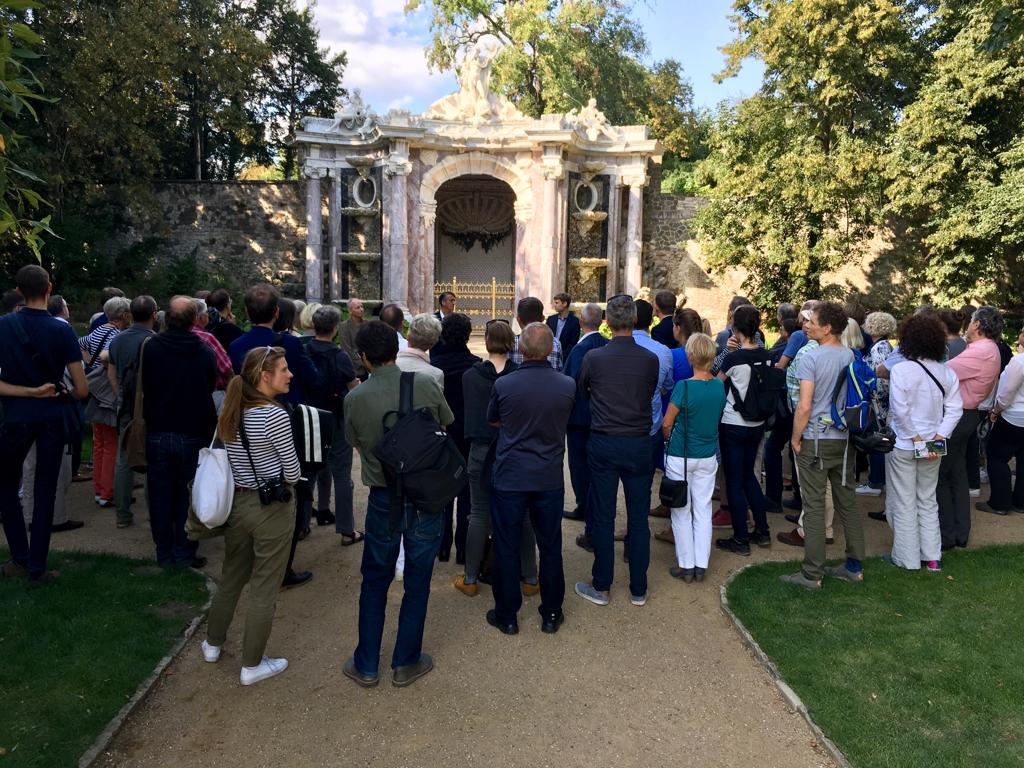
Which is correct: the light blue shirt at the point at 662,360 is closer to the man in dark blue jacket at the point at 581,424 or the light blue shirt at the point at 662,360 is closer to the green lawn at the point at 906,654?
the man in dark blue jacket at the point at 581,424

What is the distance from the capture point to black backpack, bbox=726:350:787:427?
5441 millimetres

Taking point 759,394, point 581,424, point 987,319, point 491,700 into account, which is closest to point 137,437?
point 491,700

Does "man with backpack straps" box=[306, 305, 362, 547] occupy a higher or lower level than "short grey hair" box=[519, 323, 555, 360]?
lower

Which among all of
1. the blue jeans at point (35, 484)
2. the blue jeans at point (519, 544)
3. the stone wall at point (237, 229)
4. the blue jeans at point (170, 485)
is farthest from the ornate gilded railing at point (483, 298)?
the blue jeans at point (519, 544)

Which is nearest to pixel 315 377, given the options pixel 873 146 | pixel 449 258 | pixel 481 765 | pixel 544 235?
pixel 481 765

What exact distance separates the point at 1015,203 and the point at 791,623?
14.0 m

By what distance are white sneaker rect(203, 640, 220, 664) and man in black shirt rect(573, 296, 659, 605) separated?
231 cm

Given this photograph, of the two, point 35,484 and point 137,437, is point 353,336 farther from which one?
point 35,484

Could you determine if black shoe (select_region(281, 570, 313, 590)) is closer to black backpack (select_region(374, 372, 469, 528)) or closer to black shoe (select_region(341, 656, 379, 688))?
black shoe (select_region(341, 656, 379, 688))

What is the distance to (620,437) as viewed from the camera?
4.55 meters

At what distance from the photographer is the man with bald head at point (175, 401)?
4.82 metres

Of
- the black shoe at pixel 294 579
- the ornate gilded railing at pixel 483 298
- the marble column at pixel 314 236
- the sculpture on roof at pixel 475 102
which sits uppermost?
the sculpture on roof at pixel 475 102

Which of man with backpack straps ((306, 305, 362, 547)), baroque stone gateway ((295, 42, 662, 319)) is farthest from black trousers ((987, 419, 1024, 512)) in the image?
baroque stone gateway ((295, 42, 662, 319))

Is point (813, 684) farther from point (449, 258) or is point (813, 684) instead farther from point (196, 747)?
point (449, 258)
